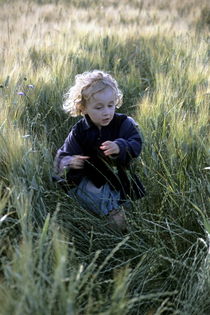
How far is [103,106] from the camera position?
6.02 ft

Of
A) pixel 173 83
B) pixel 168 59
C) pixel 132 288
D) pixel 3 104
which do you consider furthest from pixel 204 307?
pixel 168 59

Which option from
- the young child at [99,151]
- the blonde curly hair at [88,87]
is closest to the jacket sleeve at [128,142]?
the young child at [99,151]

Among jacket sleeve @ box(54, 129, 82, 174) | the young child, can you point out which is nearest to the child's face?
the young child

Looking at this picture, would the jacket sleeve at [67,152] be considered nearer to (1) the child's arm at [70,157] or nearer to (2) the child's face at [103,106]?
(1) the child's arm at [70,157]

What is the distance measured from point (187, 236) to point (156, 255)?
18 cm

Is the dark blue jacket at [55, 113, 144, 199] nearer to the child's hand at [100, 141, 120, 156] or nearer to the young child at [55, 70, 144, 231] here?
the young child at [55, 70, 144, 231]

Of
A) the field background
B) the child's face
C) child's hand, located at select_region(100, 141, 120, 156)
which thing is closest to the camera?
the field background

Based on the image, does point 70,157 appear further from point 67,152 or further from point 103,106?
point 103,106

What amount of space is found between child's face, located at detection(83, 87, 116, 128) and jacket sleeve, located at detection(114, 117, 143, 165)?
0.29ft

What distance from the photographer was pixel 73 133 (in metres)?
1.93

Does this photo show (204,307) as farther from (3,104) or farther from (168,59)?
(168,59)

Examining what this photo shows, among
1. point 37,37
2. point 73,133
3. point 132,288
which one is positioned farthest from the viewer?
point 37,37

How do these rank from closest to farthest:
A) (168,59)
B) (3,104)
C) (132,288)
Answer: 1. (132,288)
2. (3,104)
3. (168,59)

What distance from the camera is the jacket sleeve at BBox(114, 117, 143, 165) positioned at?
1.76 metres
